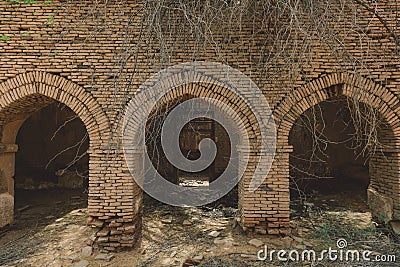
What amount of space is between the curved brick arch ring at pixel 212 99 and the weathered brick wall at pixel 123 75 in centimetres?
12

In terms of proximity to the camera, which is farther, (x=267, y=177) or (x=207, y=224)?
(x=207, y=224)

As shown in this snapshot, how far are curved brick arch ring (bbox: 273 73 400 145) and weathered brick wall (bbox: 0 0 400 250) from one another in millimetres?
18

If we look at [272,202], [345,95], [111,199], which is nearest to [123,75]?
[111,199]

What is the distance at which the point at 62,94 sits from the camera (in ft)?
17.6

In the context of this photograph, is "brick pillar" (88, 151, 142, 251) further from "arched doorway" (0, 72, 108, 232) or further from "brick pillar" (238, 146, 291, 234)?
"brick pillar" (238, 146, 291, 234)

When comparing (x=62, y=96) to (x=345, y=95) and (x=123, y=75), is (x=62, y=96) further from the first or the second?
(x=345, y=95)

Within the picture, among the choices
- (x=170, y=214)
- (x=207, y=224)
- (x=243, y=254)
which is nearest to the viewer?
(x=243, y=254)

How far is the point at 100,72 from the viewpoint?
536 cm

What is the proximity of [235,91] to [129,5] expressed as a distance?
2554 millimetres

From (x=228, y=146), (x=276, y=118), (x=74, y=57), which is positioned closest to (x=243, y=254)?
(x=276, y=118)

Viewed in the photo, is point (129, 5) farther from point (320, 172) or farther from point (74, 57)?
point (320, 172)

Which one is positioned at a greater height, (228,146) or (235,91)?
(235,91)

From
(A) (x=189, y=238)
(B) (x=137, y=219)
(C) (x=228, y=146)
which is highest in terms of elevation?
(C) (x=228, y=146)

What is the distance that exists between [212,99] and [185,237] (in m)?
2.85
